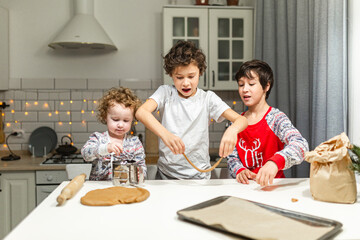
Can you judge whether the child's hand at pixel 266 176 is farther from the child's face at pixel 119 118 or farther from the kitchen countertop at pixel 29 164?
the kitchen countertop at pixel 29 164

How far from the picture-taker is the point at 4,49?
3.19 metres

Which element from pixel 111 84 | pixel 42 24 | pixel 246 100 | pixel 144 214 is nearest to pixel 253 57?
pixel 111 84

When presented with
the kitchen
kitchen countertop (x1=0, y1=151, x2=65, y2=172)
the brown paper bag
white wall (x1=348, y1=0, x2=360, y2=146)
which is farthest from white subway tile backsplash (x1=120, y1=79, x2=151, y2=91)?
the brown paper bag

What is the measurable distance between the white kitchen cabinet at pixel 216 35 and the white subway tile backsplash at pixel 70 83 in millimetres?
791

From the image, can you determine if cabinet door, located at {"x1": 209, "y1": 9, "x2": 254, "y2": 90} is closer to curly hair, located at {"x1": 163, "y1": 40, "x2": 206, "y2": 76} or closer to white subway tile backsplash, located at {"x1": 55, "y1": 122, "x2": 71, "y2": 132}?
white subway tile backsplash, located at {"x1": 55, "y1": 122, "x2": 71, "y2": 132}

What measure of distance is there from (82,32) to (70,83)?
61 centimetres

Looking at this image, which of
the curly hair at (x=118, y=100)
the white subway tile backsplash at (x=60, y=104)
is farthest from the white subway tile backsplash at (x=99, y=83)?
the curly hair at (x=118, y=100)

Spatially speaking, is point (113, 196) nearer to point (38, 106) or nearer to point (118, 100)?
point (118, 100)

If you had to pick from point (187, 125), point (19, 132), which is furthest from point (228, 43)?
point (19, 132)

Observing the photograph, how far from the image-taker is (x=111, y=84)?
3.41 m

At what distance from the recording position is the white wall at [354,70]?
6.38 feet

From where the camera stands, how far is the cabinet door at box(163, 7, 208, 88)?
10.2ft

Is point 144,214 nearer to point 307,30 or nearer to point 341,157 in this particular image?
point 341,157

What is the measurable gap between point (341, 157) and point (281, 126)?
1.73 ft
